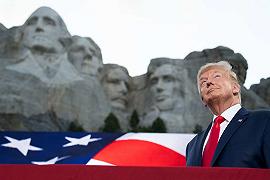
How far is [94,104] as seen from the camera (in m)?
28.2

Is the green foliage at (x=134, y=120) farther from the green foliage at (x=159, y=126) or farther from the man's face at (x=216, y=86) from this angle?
the man's face at (x=216, y=86)

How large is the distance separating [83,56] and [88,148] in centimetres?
2549

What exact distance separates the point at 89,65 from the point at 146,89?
4.08m

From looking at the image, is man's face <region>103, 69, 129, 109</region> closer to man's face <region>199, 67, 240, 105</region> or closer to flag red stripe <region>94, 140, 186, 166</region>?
flag red stripe <region>94, 140, 186, 166</region>

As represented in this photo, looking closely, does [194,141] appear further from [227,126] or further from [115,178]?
[115,178]

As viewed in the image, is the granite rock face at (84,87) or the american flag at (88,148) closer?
the american flag at (88,148)

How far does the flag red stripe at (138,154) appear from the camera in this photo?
539cm

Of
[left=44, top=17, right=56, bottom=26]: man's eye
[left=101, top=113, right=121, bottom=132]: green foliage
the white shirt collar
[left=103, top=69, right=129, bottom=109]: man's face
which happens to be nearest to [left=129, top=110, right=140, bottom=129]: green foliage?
[left=103, top=69, right=129, bottom=109]: man's face

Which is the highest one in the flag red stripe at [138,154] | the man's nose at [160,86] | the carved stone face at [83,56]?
the flag red stripe at [138,154]

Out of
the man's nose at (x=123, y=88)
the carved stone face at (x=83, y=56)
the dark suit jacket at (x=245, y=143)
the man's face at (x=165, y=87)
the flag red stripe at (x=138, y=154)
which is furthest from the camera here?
the man's nose at (x=123, y=88)

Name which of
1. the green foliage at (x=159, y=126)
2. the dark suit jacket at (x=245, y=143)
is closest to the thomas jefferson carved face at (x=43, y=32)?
the green foliage at (x=159, y=126)

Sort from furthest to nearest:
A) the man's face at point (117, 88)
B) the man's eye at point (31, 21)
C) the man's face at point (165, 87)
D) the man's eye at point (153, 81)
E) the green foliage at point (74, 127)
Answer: the man's face at point (117, 88), the man's eye at point (153, 81), the man's eye at point (31, 21), the man's face at point (165, 87), the green foliage at point (74, 127)

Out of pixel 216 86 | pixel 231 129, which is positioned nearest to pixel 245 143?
pixel 231 129

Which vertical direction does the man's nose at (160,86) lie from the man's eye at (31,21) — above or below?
below
